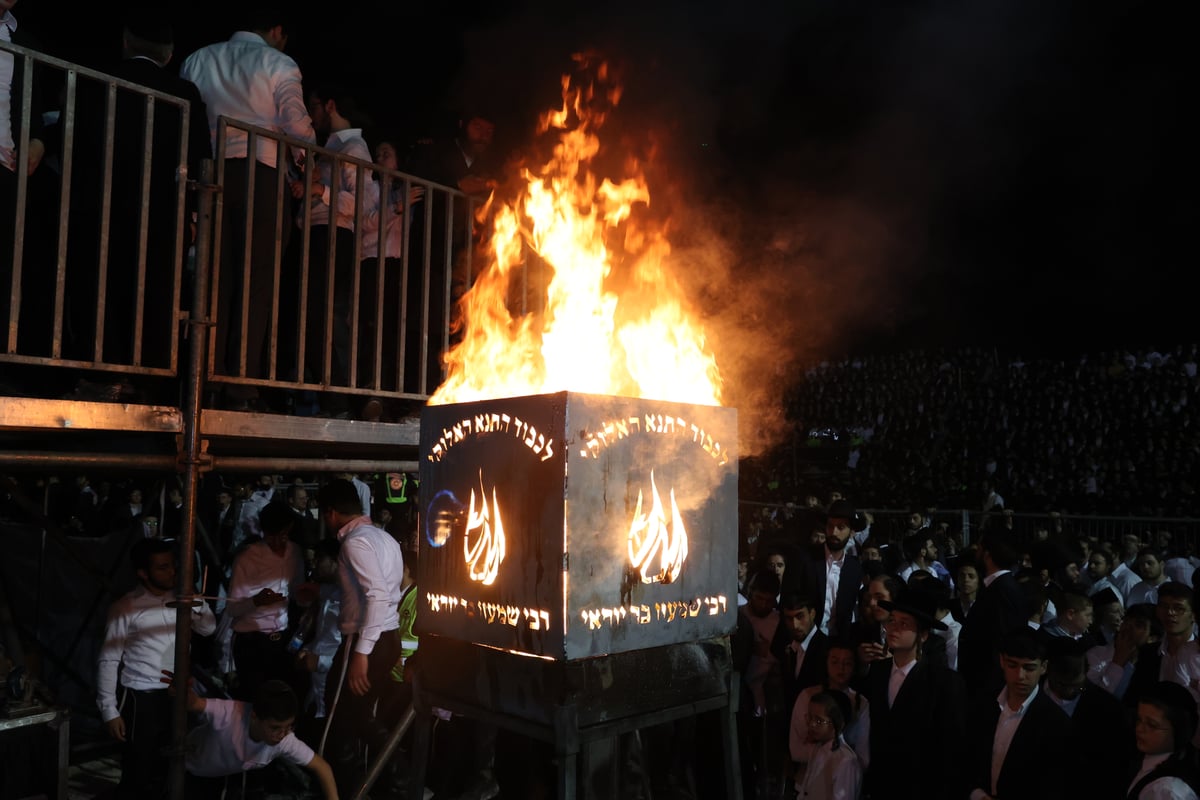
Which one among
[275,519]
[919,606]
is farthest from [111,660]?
[919,606]

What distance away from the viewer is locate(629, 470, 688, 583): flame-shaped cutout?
3.46m

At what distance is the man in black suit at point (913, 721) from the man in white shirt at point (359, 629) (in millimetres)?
3063

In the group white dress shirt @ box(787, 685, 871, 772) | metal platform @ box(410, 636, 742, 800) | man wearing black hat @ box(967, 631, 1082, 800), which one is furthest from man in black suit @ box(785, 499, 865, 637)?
metal platform @ box(410, 636, 742, 800)

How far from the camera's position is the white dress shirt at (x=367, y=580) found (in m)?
5.57

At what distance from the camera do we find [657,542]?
139 inches

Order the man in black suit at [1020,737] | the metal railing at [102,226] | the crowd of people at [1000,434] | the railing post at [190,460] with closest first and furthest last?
the metal railing at [102,226], the railing post at [190,460], the man in black suit at [1020,737], the crowd of people at [1000,434]

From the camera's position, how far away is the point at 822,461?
22359mm

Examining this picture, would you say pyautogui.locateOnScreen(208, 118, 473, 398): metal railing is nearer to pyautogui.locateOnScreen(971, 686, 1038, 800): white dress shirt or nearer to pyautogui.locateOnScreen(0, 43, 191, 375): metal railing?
pyautogui.locateOnScreen(0, 43, 191, 375): metal railing

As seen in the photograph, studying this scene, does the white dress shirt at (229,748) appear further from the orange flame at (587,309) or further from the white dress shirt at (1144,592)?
the white dress shirt at (1144,592)

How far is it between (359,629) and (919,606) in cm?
347

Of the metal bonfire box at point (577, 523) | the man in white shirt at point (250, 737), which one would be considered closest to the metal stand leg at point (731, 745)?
the metal bonfire box at point (577, 523)

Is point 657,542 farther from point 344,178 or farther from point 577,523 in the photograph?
point 344,178

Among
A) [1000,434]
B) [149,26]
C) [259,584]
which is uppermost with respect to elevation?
[149,26]

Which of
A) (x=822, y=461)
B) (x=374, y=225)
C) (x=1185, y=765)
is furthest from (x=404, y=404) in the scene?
(x=822, y=461)
